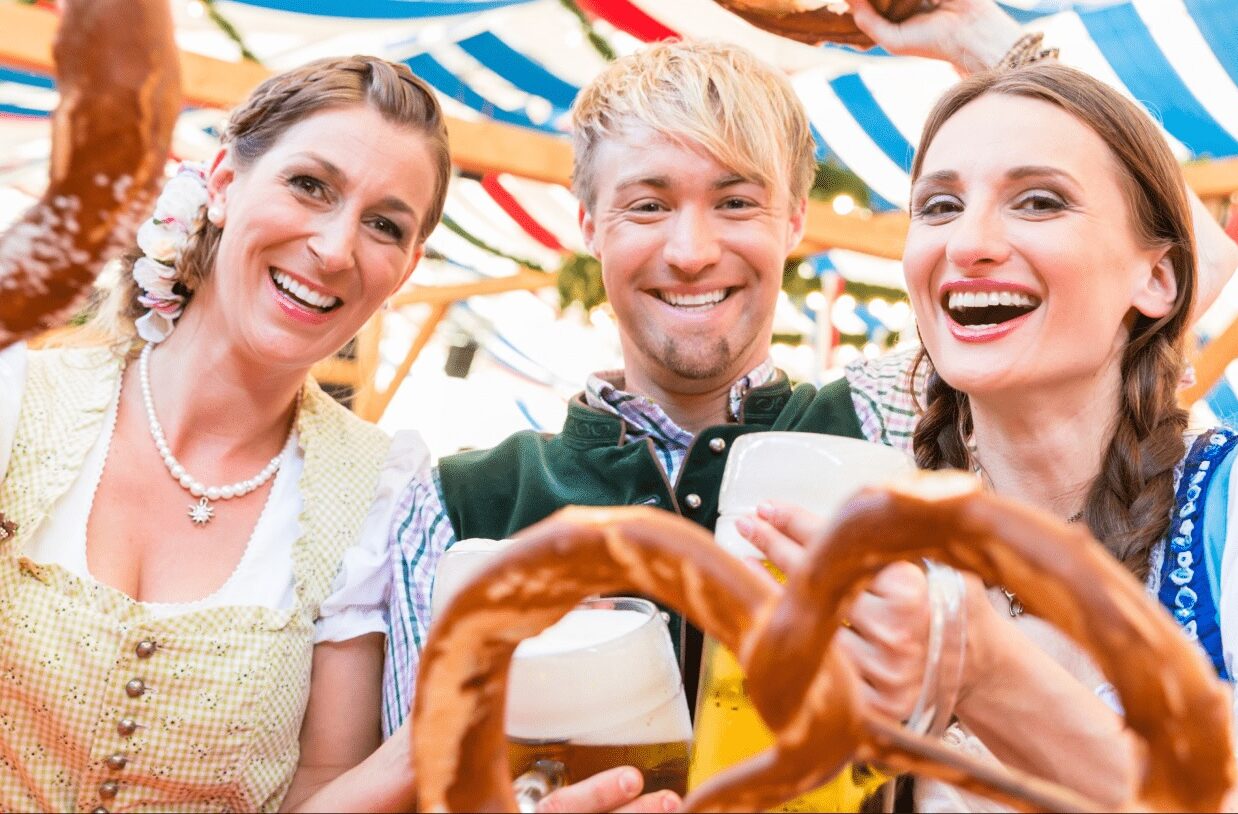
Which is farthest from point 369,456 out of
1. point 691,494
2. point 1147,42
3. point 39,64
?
point 1147,42

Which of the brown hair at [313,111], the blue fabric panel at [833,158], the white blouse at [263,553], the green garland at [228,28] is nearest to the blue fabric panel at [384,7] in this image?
the green garland at [228,28]

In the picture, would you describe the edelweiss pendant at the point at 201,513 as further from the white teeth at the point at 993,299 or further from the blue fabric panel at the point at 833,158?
the blue fabric panel at the point at 833,158

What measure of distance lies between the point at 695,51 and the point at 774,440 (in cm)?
99

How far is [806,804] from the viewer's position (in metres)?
0.74

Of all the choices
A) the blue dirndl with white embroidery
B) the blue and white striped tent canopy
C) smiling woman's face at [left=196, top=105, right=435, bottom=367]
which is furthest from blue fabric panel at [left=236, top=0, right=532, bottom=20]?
the blue dirndl with white embroidery

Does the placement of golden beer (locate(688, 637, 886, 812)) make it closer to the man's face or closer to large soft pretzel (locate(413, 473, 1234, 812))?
large soft pretzel (locate(413, 473, 1234, 812))

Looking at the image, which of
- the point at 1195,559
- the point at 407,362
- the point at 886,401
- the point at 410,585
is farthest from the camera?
the point at 407,362

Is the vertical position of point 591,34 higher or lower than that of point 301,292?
higher

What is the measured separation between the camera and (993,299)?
3.73 feet

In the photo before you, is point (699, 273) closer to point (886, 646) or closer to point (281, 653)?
point (281, 653)

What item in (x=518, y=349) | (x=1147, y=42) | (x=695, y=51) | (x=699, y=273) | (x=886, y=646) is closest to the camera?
(x=886, y=646)

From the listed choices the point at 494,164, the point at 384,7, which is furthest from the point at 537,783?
the point at 494,164

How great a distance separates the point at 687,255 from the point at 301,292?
1.70 feet

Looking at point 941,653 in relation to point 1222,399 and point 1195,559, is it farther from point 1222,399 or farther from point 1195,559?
point 1222,399
